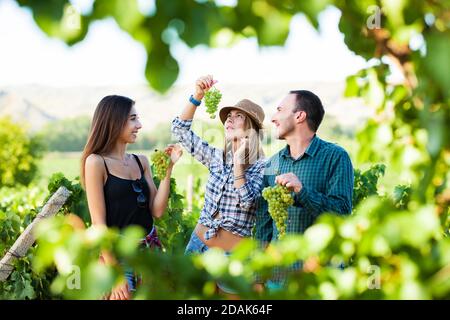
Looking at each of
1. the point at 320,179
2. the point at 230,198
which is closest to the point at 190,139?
the point at 230,198

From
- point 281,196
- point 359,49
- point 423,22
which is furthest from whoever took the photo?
point 281,196

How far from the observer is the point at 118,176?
146 inches

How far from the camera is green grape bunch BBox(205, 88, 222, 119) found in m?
4.34

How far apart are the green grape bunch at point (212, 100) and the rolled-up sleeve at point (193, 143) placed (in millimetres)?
154

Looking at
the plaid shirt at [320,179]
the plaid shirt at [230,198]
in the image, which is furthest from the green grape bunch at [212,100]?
the plaid shirt at [320,179]

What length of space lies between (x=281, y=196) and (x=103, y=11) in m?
2.06

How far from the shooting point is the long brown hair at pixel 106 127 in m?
3.77

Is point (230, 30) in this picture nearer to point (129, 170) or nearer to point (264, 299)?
point (264, 299)

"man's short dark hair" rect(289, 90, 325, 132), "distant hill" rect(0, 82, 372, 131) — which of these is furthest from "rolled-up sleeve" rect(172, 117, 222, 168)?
"distant hill" rect(0, 82, 372, 131)

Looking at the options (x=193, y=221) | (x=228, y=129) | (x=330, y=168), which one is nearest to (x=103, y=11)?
(x=330, y=168)

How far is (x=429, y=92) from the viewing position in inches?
61.1

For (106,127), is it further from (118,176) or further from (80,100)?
(80,100)

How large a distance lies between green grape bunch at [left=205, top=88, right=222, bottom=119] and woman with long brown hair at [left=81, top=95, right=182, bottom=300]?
499 mm
